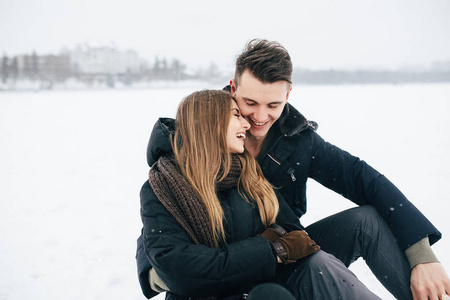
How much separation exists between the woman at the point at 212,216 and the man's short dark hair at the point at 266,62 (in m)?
0.41

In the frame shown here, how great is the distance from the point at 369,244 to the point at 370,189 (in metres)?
0.32

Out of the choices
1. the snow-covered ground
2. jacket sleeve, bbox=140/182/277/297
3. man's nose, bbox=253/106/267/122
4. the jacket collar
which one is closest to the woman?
jacket sleeve, bbox=140/182/277/297

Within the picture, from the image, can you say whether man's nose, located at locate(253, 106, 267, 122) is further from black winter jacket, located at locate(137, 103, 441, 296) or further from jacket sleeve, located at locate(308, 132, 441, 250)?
jacket sleeve, located at locate(308, 132, 441, 250)

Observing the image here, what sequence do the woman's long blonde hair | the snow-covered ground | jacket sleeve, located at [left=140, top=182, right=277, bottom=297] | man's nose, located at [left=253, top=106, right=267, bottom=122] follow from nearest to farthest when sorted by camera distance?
jacket sleeve, located at [left=140, top=182, right=277, bottom=297] < the woman's long blonde hair < man's nose, located at [left=253, top=106, right=267, bottom=122] < the snow-covered ground

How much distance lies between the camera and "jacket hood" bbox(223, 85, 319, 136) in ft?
7.09

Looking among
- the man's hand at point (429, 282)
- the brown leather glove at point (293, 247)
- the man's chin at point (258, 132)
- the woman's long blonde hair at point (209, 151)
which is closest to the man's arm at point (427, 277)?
the man's hand at point (429, 282)

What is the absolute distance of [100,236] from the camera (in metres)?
3.67

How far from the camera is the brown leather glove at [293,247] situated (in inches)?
60.0

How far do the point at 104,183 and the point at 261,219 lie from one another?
14.1 ft

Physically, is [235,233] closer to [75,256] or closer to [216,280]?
[216,280]

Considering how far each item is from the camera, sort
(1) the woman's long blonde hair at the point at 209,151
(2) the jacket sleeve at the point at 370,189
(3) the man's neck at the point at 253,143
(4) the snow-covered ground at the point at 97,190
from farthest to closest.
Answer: (4) the snow-covered ground at the point at 97,190 < (3) the man's neck at the point at 253,143 < (2) the jacket sleeve at the point at 370,189 < (1) the woman's long blonde hair at the point at 209,151

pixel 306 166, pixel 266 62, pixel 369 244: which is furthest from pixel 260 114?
pixel 369 244

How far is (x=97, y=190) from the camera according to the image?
514 centimetres

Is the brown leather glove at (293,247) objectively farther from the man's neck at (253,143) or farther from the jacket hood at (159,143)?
the man's neck at (253,143)
